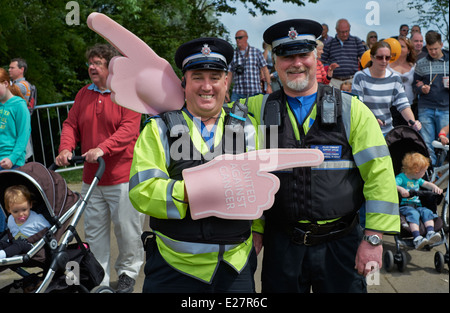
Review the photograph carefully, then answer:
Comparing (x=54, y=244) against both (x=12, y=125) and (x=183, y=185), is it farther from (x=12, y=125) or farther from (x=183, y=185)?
(x=12, y=125)

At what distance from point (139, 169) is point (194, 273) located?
56 cm

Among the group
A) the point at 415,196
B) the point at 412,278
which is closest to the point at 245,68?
the point at 415,196

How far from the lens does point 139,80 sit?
93.1 inches

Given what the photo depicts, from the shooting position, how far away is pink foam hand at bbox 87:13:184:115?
92.2 inches

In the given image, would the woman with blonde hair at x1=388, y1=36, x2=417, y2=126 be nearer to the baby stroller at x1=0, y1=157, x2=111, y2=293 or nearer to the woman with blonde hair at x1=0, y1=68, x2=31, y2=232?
the baby stroller at x1=0, y1=157, x2=111, y2=293

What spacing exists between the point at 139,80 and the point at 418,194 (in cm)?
318

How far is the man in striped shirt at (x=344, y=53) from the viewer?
7.26 metres

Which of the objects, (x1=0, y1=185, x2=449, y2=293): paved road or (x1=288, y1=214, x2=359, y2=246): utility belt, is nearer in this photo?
(x1=288, y1=214, x2=359, y2=246): utility belt

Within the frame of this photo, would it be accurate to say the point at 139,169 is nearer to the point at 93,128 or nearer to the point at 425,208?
the point at 93,128

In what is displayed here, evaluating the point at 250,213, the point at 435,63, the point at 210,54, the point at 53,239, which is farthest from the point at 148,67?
the point at 435,63

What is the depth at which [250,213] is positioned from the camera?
210 cm

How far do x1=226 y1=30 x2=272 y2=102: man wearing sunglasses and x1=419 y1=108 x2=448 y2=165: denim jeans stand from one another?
104 inches

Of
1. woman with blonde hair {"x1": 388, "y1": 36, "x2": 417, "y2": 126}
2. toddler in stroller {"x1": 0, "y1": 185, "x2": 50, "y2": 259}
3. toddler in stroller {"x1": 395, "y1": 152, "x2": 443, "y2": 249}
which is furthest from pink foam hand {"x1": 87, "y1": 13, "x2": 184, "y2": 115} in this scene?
woman with blonde hair {"x1": 388, "y1": 36, "x2": 417, "y2": 126}

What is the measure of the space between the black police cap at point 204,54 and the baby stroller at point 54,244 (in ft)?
4.60
